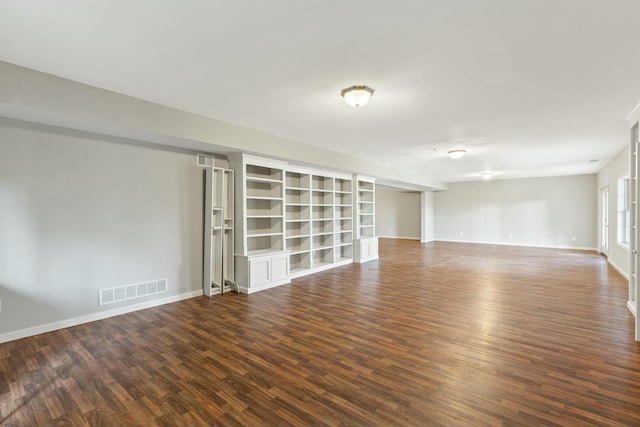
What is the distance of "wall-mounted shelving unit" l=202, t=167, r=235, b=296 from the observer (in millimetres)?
4848

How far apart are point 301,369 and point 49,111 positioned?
340 centimetres

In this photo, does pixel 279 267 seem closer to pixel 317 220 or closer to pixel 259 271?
pixel 259 271

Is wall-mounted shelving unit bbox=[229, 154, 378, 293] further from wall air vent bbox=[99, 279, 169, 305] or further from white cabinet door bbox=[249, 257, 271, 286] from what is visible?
wall air vent bbox=[99, 279, 169, 305]

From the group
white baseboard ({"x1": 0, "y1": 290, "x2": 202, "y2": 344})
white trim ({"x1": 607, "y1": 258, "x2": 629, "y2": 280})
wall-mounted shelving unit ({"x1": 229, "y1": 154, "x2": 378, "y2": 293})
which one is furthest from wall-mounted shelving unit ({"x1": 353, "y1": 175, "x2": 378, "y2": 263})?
white trim ({"x1": 607, "y1": 258, "x2": 629, "y2": 280})

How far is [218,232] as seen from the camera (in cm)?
505

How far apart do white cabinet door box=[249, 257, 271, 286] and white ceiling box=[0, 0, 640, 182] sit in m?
2.24

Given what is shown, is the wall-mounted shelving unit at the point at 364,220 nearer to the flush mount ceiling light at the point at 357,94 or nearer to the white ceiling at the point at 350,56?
the white ceiling at the point at 350,56

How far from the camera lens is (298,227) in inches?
268

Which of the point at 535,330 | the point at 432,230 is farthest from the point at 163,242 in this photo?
the point at 432,230

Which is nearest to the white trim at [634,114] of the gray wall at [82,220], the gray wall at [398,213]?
the gray wall at [82,220]

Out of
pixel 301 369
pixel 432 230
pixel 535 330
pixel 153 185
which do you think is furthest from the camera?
pixel 432 230

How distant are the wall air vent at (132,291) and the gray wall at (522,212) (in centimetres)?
1185

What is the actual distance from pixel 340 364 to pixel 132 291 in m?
3.11

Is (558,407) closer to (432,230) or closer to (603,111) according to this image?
(603,111)
